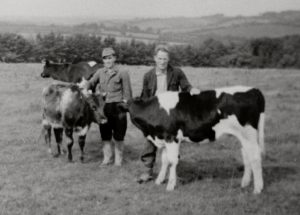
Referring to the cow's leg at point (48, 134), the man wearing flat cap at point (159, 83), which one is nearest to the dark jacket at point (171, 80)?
the man wearing flat cap at point (159, 83)

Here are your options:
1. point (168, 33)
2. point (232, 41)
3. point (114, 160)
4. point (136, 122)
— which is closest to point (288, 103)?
point (114, 160)

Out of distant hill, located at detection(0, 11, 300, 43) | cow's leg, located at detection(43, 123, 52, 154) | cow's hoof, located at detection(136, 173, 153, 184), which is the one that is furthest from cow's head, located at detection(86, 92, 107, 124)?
distant hill, located at detection(0, 11, 300, 43)

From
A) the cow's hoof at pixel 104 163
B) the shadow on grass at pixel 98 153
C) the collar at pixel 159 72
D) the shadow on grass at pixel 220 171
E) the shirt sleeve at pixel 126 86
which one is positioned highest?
the collar at pixel 159 72

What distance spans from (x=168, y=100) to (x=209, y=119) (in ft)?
2.71

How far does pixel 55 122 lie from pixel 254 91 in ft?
15.9

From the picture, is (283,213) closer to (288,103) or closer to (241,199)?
(241,199)

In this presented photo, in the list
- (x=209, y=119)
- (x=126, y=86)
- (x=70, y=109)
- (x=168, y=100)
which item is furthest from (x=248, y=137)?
(x=70, y=109)

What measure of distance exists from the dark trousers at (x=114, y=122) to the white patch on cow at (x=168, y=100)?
1.38 m

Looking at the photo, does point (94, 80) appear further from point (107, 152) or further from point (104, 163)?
point (104, 163)

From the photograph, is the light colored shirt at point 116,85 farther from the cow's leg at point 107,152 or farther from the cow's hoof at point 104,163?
the cow's hoof at point 104,163

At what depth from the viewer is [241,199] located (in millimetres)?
7004

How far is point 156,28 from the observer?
63.8 m

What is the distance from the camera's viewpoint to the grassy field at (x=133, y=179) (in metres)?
6.79

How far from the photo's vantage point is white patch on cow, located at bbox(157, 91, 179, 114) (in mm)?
7586
